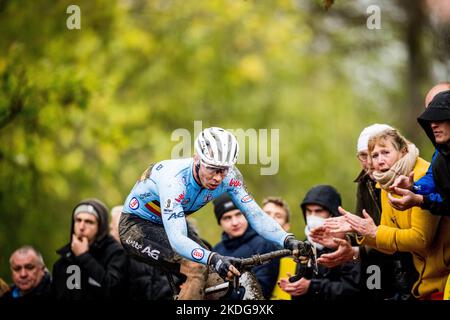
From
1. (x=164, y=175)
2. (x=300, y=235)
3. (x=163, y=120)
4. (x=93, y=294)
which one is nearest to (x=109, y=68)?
(x=163, y=120)

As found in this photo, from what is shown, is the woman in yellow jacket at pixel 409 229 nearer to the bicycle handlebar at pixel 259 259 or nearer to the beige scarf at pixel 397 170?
the beige scarf at pixel 397 170

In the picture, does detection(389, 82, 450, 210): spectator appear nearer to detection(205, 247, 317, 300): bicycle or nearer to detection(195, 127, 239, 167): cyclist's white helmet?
detection(205, 247, 317, 300): bicycle

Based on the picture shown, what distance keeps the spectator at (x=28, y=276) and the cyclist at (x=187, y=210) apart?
9.23ft

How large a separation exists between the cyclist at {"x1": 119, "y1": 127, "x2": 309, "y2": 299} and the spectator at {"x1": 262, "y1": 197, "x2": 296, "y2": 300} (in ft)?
6.26

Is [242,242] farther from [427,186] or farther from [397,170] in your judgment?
[427,186]

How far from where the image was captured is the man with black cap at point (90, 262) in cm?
1075

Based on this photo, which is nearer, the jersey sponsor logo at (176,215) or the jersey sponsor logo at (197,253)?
the jersey sponsor logo at (197,253)

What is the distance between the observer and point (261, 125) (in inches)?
991

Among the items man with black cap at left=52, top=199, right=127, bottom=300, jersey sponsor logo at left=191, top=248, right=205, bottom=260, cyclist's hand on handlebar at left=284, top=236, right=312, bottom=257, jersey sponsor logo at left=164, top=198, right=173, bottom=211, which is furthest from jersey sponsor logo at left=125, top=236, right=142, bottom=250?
man with black cap at left=52, top=199, right=127, bottom=300

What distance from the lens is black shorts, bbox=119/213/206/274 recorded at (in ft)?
28.4

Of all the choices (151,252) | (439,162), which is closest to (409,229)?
(439,162)

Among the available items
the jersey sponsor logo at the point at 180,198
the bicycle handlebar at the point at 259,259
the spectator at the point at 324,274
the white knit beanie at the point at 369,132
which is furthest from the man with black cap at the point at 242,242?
the bicycle handlebar at the point at 259,259

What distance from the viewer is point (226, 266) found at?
25.3ft
